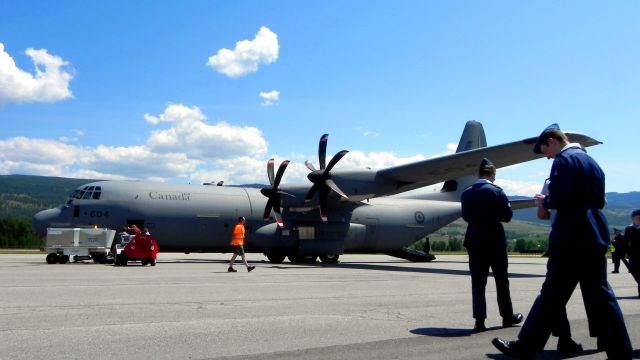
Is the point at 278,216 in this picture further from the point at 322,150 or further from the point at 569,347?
the point at 569,347

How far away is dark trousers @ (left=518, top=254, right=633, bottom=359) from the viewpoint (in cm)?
486

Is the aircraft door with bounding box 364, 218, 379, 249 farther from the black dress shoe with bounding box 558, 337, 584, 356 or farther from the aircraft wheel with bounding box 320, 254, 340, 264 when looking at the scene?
the black dress shoe with bounding box 558, 337, 584, 356

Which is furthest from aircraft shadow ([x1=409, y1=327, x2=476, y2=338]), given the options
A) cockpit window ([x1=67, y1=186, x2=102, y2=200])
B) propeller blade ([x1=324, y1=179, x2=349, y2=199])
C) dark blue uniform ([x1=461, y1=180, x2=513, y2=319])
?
cockpit window ([x1=67, y1=186, x2=102, y2=200])

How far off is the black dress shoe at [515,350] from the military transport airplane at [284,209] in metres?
16.4

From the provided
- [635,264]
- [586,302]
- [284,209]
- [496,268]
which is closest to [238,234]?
[284,209]

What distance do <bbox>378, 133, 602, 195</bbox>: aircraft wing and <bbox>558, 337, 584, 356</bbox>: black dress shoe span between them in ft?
48.3

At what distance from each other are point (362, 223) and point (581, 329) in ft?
68.9

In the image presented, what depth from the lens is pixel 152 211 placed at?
79.4ft

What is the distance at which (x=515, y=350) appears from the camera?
17.5 ft

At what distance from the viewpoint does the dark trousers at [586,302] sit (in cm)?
486

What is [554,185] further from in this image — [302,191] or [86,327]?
[302,191]

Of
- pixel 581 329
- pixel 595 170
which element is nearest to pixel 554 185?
pixel 595 170

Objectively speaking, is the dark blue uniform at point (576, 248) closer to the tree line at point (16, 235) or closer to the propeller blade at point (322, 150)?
the propeller blade at point (322, 150)

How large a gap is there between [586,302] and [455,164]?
1840cm
